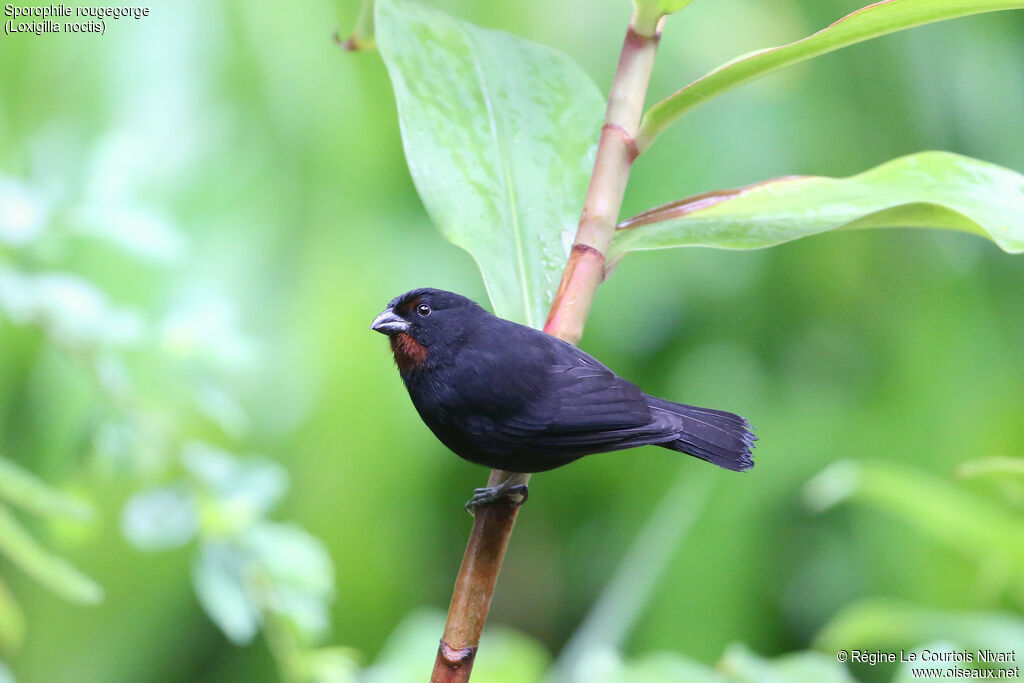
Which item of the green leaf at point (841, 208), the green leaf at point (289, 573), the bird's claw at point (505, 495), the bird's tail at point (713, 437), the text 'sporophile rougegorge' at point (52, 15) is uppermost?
the text 'sporophile rougegorge' at point (52, 15)

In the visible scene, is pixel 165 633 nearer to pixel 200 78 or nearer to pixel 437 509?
pixel 437 509

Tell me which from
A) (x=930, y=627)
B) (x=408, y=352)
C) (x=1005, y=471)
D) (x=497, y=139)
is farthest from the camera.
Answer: (x=930, y=627)

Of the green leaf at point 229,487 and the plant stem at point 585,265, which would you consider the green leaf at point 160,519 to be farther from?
the plant stem at point 585,265

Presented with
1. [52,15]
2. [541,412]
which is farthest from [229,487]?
[52,15]

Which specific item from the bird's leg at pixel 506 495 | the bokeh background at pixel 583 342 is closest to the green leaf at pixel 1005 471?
the bird's leg at pixel 506 495

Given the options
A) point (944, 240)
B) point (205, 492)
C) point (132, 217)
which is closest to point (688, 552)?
point (944, 240)

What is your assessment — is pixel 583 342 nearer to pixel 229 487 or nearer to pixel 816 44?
pixel 229 487

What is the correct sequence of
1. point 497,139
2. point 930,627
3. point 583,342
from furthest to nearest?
point 583,342 → point 930,627 → point 497,139
